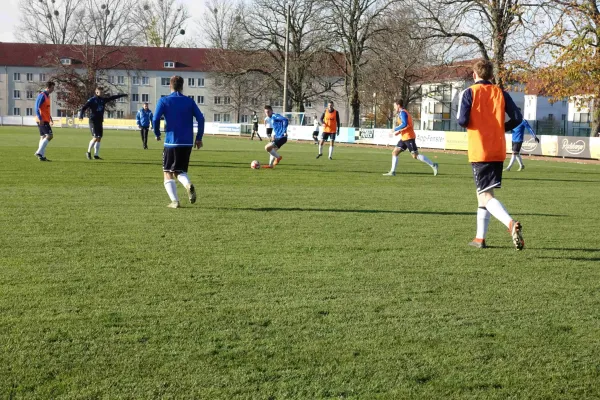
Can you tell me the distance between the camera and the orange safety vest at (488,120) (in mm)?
7488

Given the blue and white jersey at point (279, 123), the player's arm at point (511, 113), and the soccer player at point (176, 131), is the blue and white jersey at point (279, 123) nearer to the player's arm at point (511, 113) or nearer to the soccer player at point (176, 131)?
the soccer player at point (176, 131)

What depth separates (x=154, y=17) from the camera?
341ft

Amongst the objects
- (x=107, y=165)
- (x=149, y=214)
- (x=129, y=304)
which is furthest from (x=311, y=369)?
(x=107, y=165)

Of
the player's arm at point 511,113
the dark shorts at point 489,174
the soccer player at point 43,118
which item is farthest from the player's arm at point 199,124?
the soccer player at point 43,118

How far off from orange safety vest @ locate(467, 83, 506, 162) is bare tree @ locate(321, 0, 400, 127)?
2000 inches

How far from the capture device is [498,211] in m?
7.44

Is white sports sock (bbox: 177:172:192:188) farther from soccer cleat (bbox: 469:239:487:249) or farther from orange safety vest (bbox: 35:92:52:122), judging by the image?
orange safety vest (bbox: 35:92:52:122)

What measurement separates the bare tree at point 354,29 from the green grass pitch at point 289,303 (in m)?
49.6

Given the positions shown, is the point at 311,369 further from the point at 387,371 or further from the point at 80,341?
the point at 80,341

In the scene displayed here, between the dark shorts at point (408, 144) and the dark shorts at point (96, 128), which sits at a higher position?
the dark shorts at point (96, 128)

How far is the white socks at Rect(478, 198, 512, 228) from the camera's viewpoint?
7.32 metres

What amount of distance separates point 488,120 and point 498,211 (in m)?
0.97

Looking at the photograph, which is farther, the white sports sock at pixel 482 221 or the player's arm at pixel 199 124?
the player's arm at pixel 199 124

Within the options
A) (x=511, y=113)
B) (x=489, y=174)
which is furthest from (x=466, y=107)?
(x=489, y=174)
